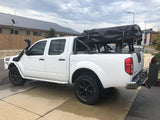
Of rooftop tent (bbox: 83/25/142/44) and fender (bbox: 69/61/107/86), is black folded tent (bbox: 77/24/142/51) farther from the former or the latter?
fender (bbox: 69/61/107/86)

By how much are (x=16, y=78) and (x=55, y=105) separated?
2.40 metres

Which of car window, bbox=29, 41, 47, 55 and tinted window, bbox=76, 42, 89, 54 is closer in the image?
tinted window, bbox=76, 42, 89, 54

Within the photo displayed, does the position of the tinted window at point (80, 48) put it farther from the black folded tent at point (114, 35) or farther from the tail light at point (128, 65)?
the tail light at point (128, 65)

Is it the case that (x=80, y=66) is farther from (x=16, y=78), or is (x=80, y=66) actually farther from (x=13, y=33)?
(x=13, y=33)

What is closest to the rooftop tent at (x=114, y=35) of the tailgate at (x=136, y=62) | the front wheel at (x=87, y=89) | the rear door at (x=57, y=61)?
the tailgate at (x=136, y=62)

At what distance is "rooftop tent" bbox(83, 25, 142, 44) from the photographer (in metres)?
3.58

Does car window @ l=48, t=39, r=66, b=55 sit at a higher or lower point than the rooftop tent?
lower

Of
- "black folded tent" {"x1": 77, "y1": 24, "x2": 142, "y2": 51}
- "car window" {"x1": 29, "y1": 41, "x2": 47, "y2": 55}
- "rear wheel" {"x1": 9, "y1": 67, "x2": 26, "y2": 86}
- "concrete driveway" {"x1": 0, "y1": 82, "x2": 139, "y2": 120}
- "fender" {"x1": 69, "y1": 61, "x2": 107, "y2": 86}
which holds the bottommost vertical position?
"concrete driveway" {"x1": 0, "y1": 82, "x2": 139, "y2": 120}

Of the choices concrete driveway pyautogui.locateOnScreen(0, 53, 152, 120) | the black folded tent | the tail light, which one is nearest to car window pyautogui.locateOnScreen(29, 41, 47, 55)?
concrete driveway pyautogui.locateOnScreen(0, 53, 152, 120)

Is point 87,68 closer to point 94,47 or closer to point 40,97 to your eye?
point 94,47

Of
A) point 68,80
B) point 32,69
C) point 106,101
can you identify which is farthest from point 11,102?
point 106,101

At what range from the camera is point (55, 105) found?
12.6 ft

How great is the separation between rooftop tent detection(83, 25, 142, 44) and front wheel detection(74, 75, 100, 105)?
1.14 m

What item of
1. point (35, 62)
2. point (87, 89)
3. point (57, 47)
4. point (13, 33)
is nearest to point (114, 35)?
point (87, 89)
